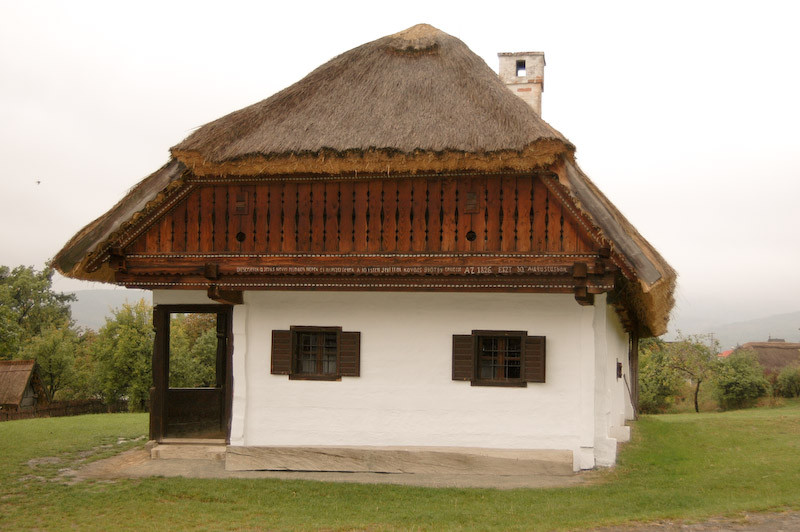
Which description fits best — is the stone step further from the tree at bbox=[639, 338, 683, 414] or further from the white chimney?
the tree at bbox=[639, 338, 683, 414]

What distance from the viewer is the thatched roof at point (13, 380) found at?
99.3 ft

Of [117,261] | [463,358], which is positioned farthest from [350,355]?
[117,261]

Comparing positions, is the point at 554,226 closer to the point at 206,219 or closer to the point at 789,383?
the point at 206,219

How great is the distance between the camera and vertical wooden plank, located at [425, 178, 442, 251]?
1142cm

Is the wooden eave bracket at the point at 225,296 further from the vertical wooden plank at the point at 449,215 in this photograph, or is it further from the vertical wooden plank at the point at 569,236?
the vertical wooden plank at the point at 569,236

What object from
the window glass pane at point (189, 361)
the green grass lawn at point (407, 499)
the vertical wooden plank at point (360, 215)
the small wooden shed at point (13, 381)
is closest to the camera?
the green grass lawn at point (407, 499)

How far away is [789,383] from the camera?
3197cm

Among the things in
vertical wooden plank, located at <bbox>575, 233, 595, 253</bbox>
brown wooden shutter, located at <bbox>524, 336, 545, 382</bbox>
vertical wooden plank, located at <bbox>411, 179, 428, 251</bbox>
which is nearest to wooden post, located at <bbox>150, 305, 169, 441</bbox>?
vertical wooden plank, located at <bbox>411, 179, 428, 251</bbox>

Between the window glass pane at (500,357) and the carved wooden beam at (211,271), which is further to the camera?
the carved wooden beam at (211,271)

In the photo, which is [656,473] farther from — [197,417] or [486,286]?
[197,417]

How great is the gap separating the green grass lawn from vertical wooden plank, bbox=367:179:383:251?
3532 mm

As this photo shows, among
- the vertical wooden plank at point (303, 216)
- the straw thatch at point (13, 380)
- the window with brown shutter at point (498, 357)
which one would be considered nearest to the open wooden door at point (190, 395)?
the vertical wooden plank at point (303, 216)

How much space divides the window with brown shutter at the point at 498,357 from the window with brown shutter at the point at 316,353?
5.30 ft

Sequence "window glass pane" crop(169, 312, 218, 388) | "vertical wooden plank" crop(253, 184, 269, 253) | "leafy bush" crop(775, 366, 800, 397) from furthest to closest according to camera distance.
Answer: "window glass pane" crop(169, 312, 218, 388) < "leafy bush" crop(775, 366, 800, 397) < "vertical wooden plank" crop(253, 184, 269, 253)
